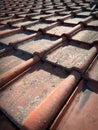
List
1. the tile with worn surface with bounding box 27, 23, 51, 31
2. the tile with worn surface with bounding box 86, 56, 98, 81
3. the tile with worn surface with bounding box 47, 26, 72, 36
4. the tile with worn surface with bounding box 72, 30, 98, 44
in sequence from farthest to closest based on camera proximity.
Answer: the tile with worn surface with bounding box 27, 23, 51, 31 → the tile with worn surface with bounding box 47, 26, 72, 36 → the tile with worn surface with bounding box 72, 30, 98, 44 → the tile with worn surface with bounding box 86, 56, 98, 81

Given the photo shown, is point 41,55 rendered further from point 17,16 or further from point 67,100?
point 17,16

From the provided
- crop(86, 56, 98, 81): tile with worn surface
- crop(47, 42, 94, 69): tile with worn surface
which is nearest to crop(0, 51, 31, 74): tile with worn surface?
crop(47, 42, 94, 69): tile with worn surface

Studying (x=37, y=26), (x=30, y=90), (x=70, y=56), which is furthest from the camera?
(x=37, y=26)

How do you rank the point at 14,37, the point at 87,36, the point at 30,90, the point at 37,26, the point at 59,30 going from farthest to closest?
the point at 37,26
the point at 59,30
the point at 14,37
the point at 87,36
the point at 30,90

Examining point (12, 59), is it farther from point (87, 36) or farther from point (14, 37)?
point (87, 36)

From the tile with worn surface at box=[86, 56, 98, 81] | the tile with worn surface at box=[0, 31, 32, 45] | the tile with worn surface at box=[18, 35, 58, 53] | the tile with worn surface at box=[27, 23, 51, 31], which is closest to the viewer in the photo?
the tile with worn surface at box=[86, 56, 98, 81]

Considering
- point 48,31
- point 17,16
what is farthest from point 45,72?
point 17,16

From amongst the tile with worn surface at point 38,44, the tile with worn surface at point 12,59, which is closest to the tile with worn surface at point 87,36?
the tile with worn surface at point 38,44

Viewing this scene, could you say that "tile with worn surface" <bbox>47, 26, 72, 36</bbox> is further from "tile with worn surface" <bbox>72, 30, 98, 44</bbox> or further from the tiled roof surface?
"tile with worn surface" <bbox>72, 30, 98, 44</bbox>

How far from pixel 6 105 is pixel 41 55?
0.81 m

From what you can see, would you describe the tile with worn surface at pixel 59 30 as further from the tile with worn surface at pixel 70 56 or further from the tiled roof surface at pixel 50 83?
the tile with worn surface at pixel 70 56

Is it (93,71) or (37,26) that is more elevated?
(37,26)

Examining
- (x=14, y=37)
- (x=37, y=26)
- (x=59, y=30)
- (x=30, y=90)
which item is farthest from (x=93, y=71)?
(x=37, y=26)

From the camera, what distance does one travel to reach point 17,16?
3691mm
